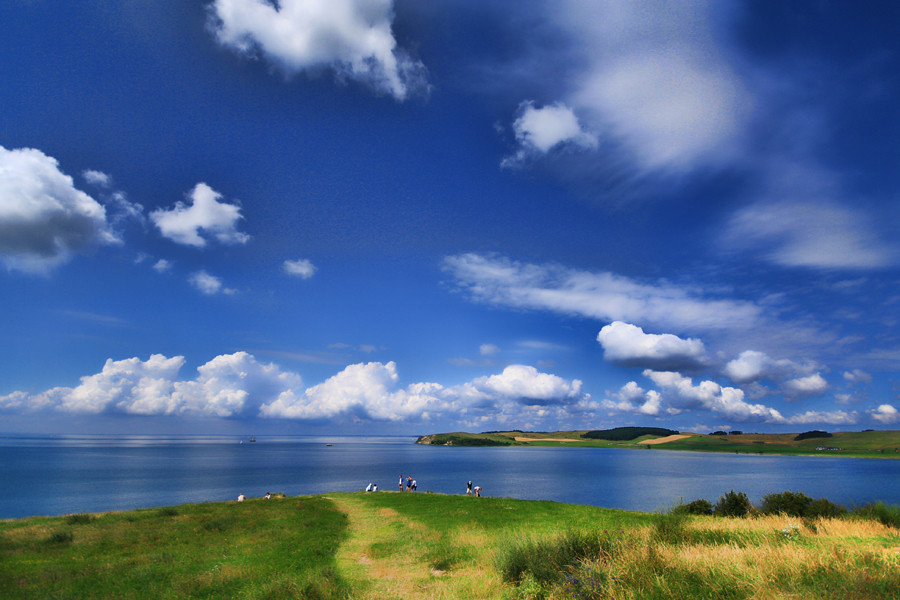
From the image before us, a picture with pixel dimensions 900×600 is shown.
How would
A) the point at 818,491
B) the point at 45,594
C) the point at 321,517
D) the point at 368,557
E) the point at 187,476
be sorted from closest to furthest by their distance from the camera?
the point at 45,594, the point at 368,557, the point at 321,517, the point at 818,491, the point at 187,476

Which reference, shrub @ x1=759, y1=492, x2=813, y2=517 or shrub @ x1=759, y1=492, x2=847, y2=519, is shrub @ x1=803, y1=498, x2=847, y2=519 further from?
shrub @ x1=759, y1=492, x2=813, y2=517

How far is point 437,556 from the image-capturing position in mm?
18812

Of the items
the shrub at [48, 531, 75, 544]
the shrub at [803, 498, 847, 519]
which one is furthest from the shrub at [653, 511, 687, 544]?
the shrub at [48, 531, 75, 544]

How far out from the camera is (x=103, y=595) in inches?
558

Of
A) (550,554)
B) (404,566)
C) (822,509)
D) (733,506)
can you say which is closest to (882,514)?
(822,509)

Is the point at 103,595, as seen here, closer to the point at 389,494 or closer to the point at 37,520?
the point at 37,520

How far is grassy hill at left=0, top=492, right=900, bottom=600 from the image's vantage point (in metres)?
9.64

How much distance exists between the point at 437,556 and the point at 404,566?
1519mm

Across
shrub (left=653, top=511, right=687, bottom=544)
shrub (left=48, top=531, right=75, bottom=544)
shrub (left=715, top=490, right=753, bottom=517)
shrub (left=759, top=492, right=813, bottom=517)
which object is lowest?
shrub (left=48, top=531, right=75, bottom=544)

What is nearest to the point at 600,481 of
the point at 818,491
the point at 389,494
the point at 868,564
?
the point at 818,491

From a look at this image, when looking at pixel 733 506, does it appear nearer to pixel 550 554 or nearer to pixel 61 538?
pixel 550 554

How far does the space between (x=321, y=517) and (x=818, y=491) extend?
93549mm

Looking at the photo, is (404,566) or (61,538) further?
(61,538)

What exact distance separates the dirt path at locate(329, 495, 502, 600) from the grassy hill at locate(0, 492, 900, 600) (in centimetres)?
8
